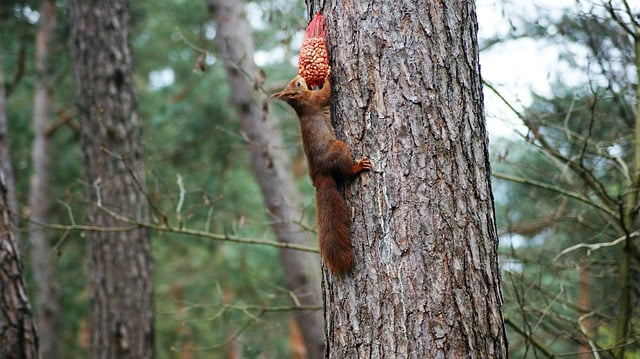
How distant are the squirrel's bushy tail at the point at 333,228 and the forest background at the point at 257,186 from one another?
1.52 meters

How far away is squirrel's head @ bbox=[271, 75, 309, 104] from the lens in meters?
2.23

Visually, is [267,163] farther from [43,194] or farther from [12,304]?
[43,194]

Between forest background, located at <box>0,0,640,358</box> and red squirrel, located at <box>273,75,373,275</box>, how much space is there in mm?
1527

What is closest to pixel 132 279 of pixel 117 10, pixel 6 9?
pixel 117 10

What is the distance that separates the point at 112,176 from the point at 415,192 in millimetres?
3544

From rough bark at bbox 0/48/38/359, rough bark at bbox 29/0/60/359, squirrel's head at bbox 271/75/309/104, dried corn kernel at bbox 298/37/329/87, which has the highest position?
rough bark at bbox 29/0/60/359

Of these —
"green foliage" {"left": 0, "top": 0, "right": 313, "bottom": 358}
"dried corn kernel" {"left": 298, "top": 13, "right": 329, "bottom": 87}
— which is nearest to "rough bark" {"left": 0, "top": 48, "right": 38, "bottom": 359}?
"dried corn kernel" {"left": 298, "top": 13, "right": 329, "bottom": 87}

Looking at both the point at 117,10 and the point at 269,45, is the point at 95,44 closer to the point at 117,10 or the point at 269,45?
the point at 117,10

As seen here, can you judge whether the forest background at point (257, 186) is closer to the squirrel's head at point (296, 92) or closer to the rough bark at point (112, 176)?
the rough bark at point (112, 176)

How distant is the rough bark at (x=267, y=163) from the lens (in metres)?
6.09

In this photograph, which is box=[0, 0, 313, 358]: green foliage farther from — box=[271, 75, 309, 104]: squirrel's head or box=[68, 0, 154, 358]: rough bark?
box=[271, 75, 309, 104]: squirrel's head

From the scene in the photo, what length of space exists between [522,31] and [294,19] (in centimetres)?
157

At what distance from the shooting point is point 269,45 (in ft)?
37.4

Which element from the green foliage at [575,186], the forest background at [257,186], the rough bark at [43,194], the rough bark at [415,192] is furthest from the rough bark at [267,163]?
the rough bark at [415,192]
